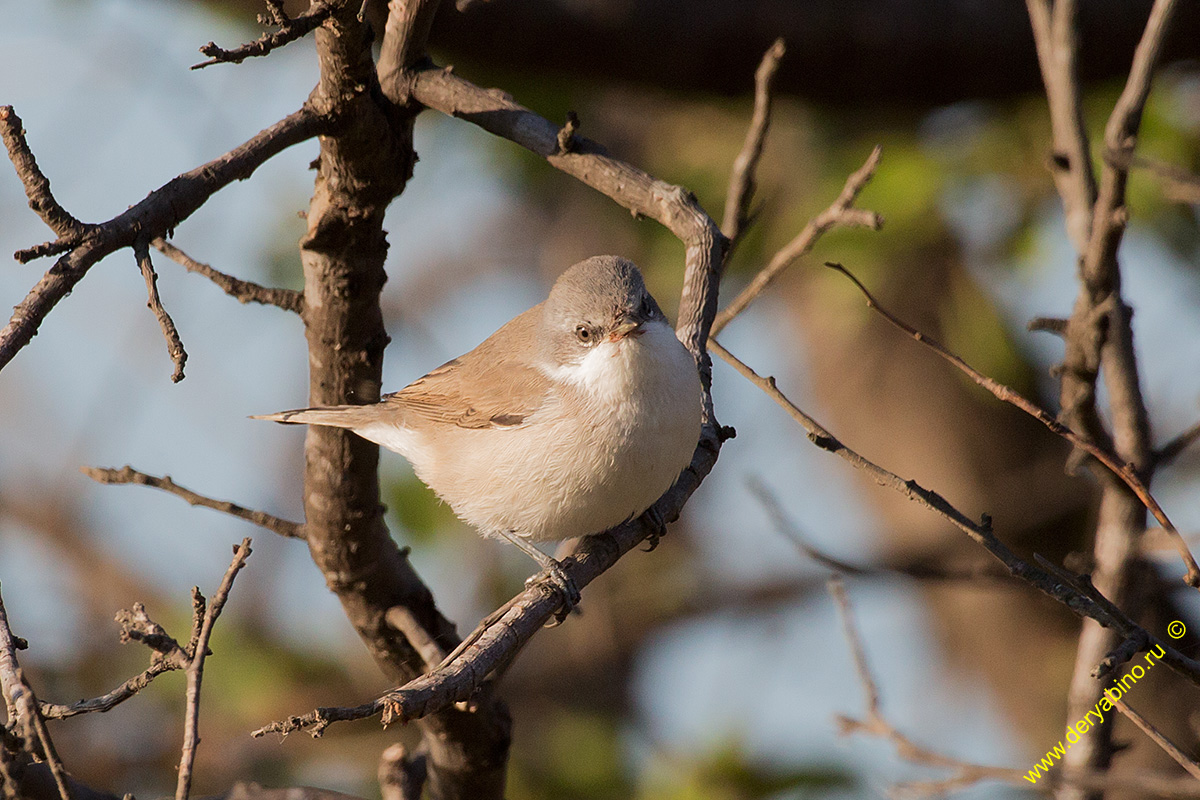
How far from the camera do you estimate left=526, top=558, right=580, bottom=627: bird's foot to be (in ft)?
9.37

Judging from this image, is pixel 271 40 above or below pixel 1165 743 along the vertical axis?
above

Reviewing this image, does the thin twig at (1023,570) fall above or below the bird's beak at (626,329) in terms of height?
below

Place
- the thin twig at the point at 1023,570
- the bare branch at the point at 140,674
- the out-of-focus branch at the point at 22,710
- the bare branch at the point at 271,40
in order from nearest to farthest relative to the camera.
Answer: the out-of-focus branch at the point at 22,710 → the bare branch at the point at 140,674 → the bare branch at the point at 271,40 → the thin twig at the point at 1023,570

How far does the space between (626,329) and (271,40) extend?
168 centimetres

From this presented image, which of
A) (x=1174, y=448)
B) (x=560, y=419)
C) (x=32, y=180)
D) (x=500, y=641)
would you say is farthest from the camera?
(x=560, y=419)

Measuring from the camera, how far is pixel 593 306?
363 cm

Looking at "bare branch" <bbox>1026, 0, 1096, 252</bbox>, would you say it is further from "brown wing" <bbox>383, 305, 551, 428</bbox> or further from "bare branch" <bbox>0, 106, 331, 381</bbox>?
"bare branch" <bbox>0, 106, 331, 381</bbox>

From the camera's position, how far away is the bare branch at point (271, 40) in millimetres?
1970

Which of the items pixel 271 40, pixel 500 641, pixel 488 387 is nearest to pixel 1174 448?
pixel 500 641

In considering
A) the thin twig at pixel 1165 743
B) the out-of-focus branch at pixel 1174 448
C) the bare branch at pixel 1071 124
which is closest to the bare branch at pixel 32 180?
the thin twig at pixel 1165 743

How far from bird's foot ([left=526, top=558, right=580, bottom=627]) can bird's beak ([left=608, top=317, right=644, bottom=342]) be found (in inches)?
31.8

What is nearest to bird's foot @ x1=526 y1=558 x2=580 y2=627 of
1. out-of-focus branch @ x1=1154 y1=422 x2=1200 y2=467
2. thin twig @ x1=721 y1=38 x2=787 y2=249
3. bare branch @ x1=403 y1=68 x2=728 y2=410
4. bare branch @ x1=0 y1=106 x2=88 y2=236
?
bare branch @ x1=403 y1=68 x2=728 y2=410

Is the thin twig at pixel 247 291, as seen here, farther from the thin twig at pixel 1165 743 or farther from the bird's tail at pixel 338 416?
the thin twig at pixel 1165 743

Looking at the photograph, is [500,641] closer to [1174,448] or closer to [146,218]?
[146,218]
